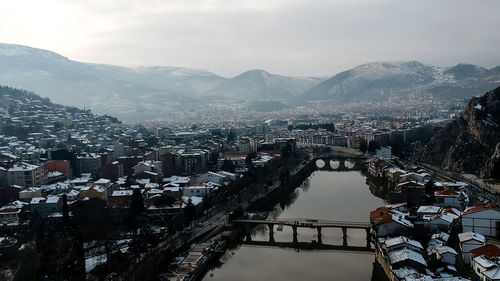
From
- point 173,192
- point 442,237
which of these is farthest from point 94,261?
point 442,237

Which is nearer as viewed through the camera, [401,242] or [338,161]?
[401,242]

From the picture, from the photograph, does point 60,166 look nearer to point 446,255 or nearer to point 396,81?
point 446,255

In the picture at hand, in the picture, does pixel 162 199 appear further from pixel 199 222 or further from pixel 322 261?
pixel 322 261

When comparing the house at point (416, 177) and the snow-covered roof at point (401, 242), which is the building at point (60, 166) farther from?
the snow-covered roof at point (401, 242)

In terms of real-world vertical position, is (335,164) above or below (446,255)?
below

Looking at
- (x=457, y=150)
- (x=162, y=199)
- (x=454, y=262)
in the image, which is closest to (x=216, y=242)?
(x=162, y=199)

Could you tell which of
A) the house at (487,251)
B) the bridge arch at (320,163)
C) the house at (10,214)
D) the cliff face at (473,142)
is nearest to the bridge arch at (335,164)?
the bridge arch at (320,163)
